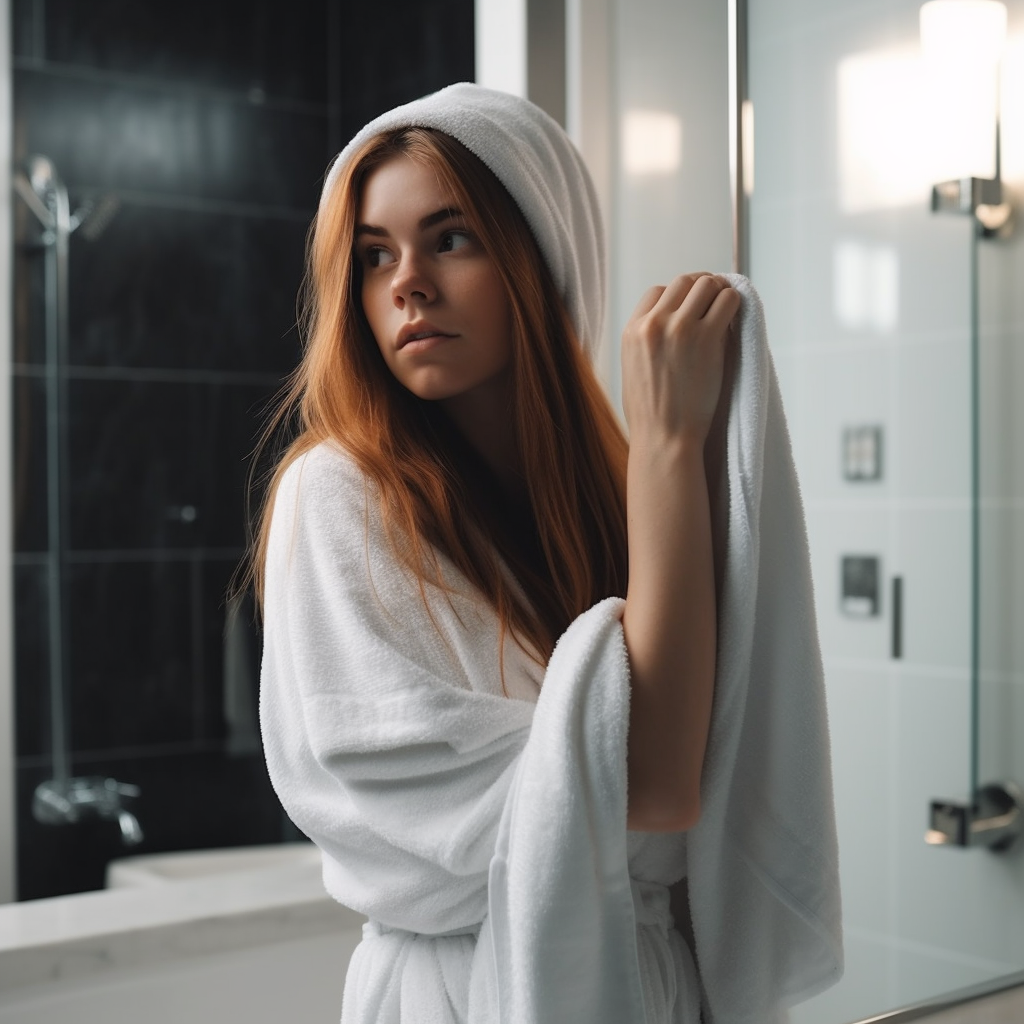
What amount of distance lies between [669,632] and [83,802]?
2202 millimetres

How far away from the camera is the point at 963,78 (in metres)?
1.23

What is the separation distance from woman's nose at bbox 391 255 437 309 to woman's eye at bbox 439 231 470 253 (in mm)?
27

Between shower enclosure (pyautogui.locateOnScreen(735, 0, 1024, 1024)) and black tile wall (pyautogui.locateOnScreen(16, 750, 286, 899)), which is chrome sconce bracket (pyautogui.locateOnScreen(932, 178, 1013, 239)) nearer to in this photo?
shower enclosure (pyautogui.locateOnScreen(735, 0, 1024, 1024))

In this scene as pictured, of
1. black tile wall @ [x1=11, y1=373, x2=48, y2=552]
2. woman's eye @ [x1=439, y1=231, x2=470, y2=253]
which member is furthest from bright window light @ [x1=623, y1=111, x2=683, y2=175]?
black tile wall @ [x1=11, y1=373, x2=48, y2=552]

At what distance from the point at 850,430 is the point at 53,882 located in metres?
2.15

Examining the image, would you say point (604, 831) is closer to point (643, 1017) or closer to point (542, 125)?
point (643, 1017)

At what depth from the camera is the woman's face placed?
931 mm

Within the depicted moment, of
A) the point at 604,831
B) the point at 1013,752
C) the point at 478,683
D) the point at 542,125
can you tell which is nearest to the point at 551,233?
the point at 542,125

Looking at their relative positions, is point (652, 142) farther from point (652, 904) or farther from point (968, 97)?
point (652, 904)

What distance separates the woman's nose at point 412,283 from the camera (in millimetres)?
920

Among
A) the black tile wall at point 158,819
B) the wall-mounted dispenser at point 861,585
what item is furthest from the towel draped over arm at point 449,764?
the black tile wall at point 158,819

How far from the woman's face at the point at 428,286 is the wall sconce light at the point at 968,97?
550 millimetres

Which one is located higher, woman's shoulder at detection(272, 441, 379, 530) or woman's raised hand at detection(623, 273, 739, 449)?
woman's raised hand at detection(623, 273, 739, 449)

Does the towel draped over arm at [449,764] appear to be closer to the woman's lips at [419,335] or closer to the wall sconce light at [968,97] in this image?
the woman's lips at [419,335]
